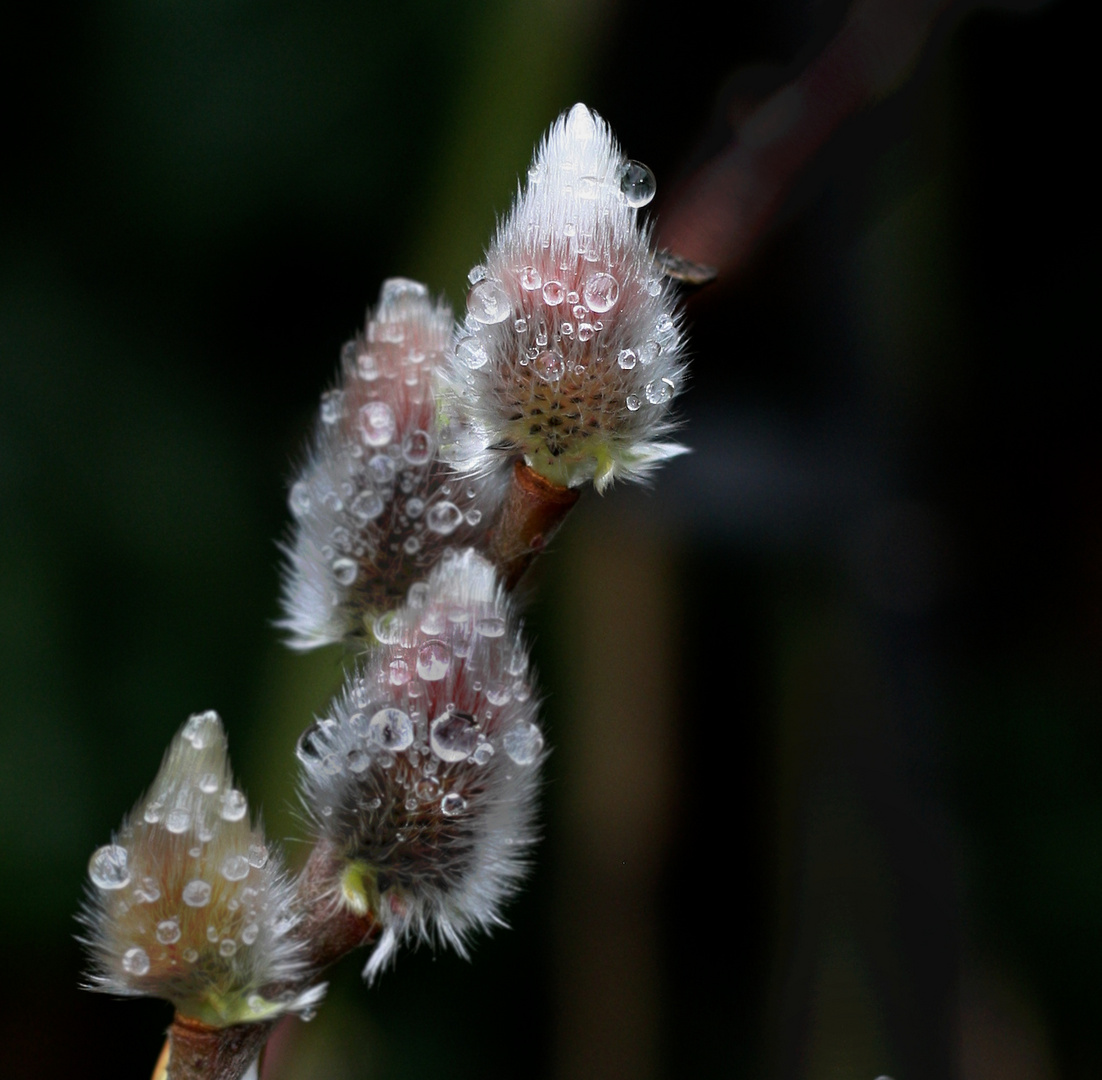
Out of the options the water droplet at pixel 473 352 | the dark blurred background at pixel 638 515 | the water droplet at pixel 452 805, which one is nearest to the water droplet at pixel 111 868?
the water droplet at pixel 452 805

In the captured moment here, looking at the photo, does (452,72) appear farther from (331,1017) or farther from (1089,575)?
(331,1017)

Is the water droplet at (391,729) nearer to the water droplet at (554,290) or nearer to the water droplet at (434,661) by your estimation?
the water droplet at (434,661)

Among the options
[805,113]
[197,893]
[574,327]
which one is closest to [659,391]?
[574,327]

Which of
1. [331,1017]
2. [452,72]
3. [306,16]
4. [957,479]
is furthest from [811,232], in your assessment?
[331,1017]

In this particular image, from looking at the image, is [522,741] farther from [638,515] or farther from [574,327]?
[638,515]

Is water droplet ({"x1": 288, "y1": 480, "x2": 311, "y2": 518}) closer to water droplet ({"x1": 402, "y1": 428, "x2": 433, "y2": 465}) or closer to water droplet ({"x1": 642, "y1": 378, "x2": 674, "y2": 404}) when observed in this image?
water droplet ({"x1": 402, "y1": 428, "x2": 433, "y2": 465})

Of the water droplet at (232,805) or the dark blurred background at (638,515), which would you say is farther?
the dark blurred background at (638,515)
